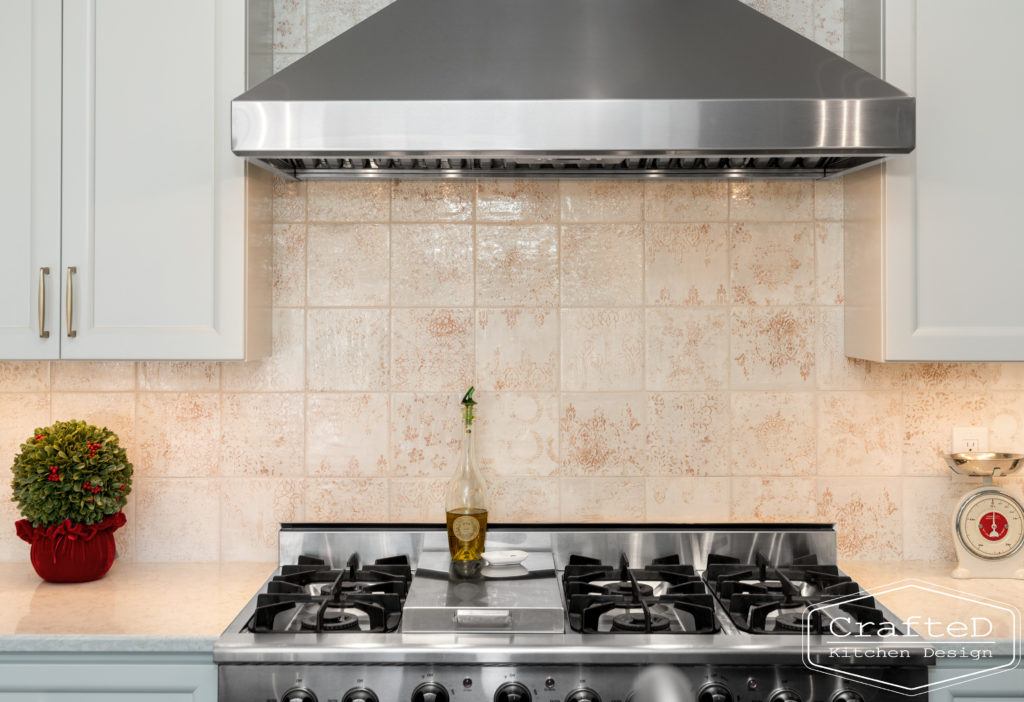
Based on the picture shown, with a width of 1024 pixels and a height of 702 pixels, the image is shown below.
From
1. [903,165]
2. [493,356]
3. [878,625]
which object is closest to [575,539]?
[493,356]

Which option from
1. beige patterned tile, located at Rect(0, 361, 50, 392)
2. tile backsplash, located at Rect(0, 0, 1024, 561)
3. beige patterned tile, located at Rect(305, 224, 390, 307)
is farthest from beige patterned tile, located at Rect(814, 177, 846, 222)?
beige patterned tile, located at Rect(0, 361, 50, 392)

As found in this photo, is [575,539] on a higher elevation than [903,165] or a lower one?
lower

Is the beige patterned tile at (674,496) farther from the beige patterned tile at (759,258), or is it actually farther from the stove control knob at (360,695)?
the stove control knob at (360,695)

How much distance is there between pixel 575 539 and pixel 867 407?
808mm

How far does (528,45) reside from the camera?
1704 millimetres

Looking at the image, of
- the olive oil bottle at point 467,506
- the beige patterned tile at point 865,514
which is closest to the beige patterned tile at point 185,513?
the olive oil bottle at point 467,506

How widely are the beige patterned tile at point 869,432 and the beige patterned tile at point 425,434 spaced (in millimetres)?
923

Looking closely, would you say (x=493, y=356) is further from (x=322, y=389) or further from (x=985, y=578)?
(x=985, y=578)

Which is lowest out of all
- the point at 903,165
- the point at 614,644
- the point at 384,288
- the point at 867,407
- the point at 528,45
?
the point at 614,644

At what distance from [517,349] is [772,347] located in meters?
0.64

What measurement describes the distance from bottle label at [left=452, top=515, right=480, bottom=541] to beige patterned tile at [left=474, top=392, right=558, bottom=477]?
257 millimetres

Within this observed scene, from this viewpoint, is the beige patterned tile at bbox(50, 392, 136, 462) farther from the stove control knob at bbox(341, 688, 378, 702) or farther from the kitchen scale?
the kitchen scale

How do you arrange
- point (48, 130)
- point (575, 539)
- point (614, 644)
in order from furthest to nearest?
point (575, 539) < point (48, 130) < point (614, 644)

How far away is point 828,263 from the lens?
2.20m
